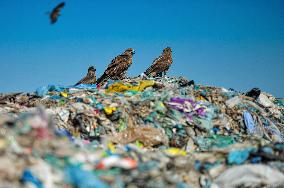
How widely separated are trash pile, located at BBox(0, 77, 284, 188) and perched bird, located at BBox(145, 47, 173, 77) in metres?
1.58

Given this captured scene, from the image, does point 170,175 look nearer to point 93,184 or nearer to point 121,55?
point 93,184

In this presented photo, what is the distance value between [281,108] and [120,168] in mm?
9009

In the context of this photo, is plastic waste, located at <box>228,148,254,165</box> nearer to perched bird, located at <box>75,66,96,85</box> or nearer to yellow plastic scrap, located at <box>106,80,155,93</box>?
yellow plastic scrap, located at <box>106,80,155,93</box>

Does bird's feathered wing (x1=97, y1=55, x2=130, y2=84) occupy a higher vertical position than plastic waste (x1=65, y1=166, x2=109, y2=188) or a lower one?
higher

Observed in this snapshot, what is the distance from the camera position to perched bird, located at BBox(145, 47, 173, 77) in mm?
14281

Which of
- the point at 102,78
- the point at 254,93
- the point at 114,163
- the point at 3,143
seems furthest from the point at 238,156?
the point at 102,78

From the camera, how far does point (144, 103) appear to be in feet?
27.3

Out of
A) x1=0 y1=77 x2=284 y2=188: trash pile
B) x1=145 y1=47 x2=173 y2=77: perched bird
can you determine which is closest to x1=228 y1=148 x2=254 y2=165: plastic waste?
x1=0 y1=77 x2=284 y2=188: trash pile

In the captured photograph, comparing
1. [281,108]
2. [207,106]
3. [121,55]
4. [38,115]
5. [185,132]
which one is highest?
[121,55]

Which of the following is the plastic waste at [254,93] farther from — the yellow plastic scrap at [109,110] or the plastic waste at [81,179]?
the plastic waste at [81,179]

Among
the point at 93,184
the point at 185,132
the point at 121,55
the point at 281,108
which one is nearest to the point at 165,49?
the point at 121,55

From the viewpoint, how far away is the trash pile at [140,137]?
3.76m

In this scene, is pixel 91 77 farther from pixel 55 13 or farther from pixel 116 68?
pixel 55 13

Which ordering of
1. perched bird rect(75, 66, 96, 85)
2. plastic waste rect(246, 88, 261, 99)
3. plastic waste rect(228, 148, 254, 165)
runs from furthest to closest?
perched bird rect(75, 66, 96, 85), plastic waste rect(246, 88, 261, 99), plastic waste rect(228, 148, 254, 165)
